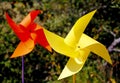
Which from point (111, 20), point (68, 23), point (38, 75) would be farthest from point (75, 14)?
point (38, 75)

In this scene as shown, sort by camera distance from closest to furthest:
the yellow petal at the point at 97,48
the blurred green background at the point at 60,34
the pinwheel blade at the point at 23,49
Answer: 1. the yellow petal at the point at 97,48
2. the pinwheel blade at the point at 23,49
3. the blurred green background at the point at 60,34

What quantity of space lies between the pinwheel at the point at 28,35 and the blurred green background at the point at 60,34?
0.91 meters

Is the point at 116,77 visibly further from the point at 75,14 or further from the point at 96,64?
the point at 75,14

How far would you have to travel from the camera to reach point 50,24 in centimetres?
500

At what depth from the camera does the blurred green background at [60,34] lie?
4.61 metres

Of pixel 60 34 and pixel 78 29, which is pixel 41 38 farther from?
pixel 60 34

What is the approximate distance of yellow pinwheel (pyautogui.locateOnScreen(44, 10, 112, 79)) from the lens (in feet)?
9.36

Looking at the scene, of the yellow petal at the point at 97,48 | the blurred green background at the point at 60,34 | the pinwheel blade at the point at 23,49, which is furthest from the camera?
the blurred green background at the point at 60,34

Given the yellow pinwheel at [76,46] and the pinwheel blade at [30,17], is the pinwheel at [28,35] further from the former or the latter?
the yellow pinwheel at [76,46]

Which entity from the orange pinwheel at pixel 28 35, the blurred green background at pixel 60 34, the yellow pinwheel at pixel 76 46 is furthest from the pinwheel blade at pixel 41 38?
the blurred green background at pixel 60 34

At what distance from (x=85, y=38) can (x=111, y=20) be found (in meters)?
2.43

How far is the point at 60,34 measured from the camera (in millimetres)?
4961

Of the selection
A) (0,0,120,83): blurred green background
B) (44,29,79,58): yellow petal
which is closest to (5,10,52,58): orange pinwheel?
(44,29,79,58): yellow petal

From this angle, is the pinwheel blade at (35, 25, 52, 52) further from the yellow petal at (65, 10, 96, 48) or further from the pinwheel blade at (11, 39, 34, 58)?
the yellow petal at (65, 10, 96, 48)
